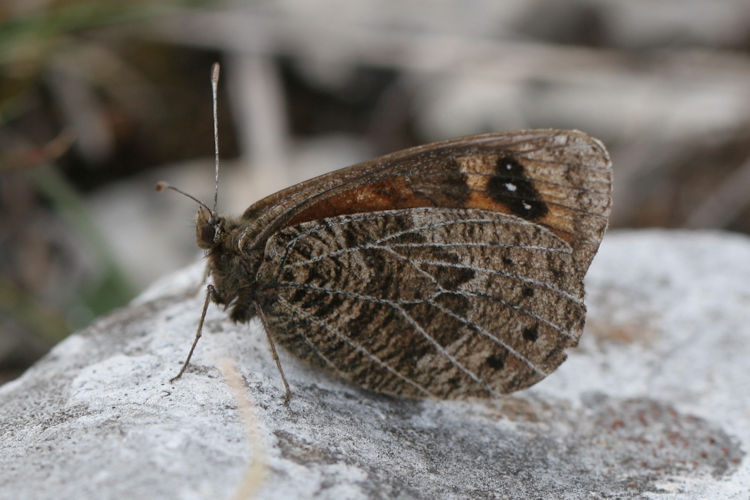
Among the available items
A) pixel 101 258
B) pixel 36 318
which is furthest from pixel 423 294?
pixel 36 318

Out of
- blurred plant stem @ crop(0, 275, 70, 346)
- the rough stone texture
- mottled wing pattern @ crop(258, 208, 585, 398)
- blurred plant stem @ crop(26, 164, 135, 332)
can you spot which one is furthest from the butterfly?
blurred plant stem @ crop(0, 275, 70, 346)

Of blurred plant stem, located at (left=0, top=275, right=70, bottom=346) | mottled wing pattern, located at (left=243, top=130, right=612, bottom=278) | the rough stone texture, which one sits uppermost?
mottled wing pattern, located at (left=243, top=130, right=612, bottom=278)

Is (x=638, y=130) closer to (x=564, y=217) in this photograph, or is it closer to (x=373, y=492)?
(x=564, y=217)

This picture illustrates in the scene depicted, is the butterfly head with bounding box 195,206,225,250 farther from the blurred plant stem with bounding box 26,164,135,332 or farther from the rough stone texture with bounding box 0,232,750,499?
the blurred plant stem with bounding box 26,164,135,332

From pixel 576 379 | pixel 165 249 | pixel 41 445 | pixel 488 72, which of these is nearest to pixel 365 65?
pixel 488 72

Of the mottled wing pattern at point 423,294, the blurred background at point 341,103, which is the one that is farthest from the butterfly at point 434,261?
the blurred background at point 341,103

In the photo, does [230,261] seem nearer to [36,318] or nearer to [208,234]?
[208,234]

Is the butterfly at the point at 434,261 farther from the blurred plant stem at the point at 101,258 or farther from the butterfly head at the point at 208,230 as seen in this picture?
the blurred plant stem at the point at 101,258
